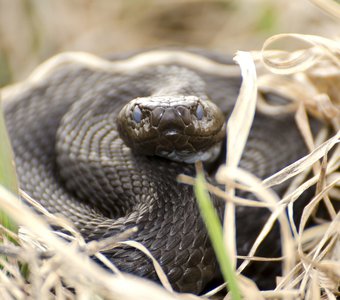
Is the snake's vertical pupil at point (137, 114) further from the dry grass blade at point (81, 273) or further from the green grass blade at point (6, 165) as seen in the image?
the dry grass blade at point (81, 273)

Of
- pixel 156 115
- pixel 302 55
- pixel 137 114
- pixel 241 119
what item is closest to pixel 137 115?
pixel 137 114

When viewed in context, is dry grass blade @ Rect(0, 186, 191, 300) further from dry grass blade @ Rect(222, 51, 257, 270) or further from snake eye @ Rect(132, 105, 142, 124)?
snake eye @ Rect(132, 105, 142, 124)

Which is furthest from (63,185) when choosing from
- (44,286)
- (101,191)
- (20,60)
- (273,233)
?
(20,60)

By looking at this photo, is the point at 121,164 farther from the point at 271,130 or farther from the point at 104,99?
the point at 271,130

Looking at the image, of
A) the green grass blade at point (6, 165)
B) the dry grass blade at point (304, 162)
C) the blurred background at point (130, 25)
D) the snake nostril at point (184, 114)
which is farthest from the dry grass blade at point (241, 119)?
the blurred background at point (130, 25)

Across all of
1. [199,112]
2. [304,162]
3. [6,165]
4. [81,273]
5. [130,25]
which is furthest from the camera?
[130,25]

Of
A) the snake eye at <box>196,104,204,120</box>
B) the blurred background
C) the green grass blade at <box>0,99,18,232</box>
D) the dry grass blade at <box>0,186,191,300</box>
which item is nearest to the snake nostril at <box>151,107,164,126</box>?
the snake eye at <box>196,104,204,120</box>

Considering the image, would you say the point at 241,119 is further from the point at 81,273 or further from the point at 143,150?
the point at 81,273
